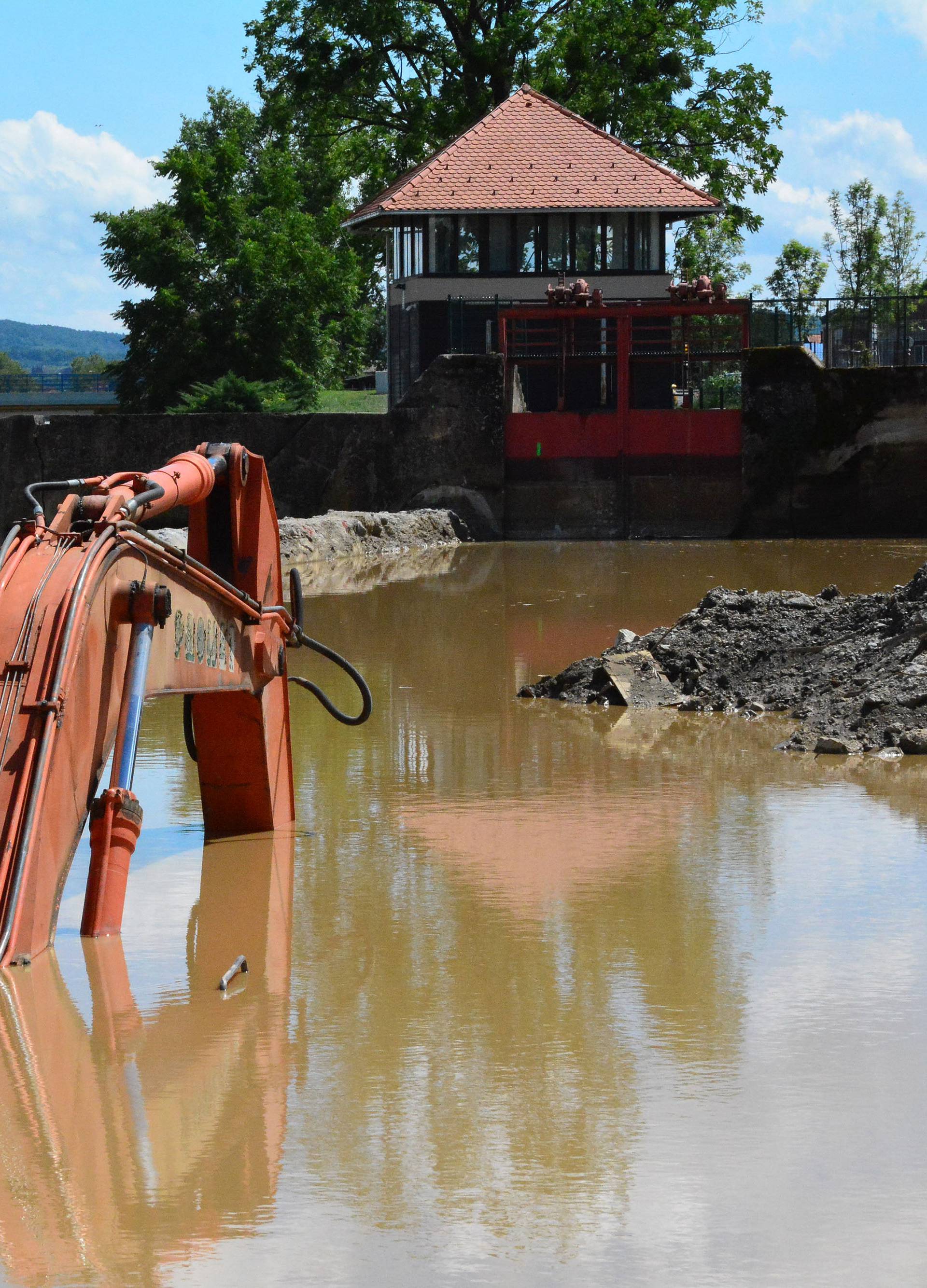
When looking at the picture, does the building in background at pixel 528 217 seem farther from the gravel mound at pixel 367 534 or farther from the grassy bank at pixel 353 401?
the gravel mound at pixel 367 534

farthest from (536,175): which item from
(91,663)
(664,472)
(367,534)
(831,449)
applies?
(91,663)

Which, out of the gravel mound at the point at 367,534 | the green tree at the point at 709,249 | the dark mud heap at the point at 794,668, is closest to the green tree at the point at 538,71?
the green tree at the point at 709,249

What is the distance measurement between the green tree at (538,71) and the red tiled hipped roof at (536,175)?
450 cm

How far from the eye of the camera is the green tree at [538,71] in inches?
1641

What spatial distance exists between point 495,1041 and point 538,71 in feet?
131

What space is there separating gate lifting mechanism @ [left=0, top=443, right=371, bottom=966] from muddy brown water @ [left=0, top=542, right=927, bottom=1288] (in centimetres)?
34

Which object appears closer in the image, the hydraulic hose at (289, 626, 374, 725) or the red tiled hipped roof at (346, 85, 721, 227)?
the hydraulic hose at (289, 626, 374, 725)

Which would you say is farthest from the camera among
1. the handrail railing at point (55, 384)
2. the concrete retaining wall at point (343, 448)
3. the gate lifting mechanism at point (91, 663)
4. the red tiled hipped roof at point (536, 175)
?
the handrail railing at point (55, 384)

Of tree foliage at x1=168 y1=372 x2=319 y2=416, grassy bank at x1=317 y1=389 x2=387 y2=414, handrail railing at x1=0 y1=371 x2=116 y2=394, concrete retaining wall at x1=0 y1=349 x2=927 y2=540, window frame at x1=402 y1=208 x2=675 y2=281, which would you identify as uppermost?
handrail railing at x1=0 y1=371 x2=116 y2=394

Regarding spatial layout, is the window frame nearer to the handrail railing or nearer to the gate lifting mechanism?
the gate lifting mechanism

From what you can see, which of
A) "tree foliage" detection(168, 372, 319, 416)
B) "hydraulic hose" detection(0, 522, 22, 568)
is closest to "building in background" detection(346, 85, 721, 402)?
"tree foliage" detection(168, 372, 319, 416)

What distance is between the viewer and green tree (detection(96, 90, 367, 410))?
4475 cm

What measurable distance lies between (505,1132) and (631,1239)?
26.8 inches

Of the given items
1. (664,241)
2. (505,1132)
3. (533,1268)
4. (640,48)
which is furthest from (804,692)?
(640,48)
